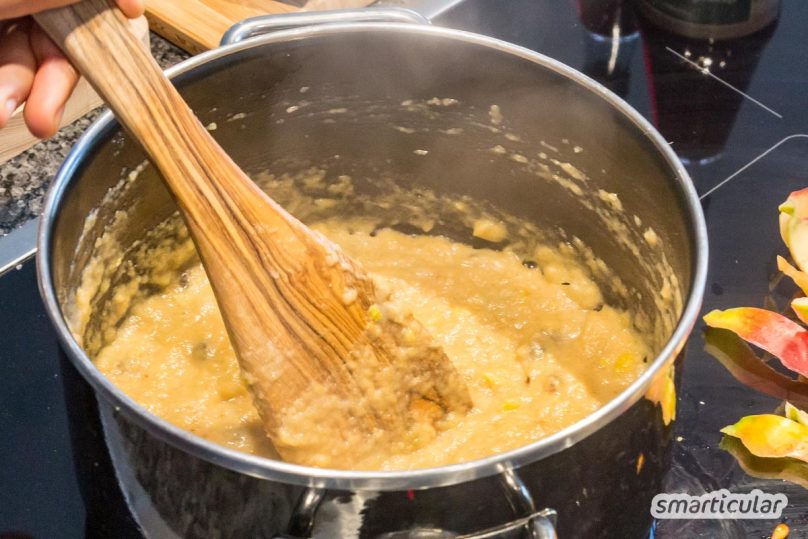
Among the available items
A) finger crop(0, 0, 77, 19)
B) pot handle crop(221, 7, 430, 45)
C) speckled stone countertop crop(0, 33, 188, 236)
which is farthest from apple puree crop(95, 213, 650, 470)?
finger crop(0, 0, 77, 19)

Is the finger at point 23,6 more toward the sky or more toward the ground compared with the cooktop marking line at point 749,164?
more toward the sky

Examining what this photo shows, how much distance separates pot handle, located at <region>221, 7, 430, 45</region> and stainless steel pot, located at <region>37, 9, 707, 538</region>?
46mm

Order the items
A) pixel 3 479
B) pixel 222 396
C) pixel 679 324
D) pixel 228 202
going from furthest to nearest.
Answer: pixel 222 396
pixel 3 479
pixel 228 202
pixel 679 324

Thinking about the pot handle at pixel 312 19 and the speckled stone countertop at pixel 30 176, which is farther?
the speckled stone countertop at pixel 30 176

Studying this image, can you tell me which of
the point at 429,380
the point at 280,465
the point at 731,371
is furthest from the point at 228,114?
the point at 731,371

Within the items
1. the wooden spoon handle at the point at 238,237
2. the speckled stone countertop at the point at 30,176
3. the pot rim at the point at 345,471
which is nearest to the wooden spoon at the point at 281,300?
the wooden spoon handle at the point at 238,237

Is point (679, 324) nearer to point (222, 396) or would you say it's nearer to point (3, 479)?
point (222, 396)

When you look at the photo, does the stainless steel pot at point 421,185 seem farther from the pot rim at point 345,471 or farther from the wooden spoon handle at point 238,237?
the wooden spoon handle at point 238,237

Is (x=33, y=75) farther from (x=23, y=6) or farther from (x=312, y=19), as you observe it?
(x=312, y=19)

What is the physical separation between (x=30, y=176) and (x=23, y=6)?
1.73 ft

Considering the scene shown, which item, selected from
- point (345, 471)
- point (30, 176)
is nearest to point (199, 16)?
point (30, 176)

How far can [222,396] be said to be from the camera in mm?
1138

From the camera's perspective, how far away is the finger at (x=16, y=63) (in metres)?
0.87

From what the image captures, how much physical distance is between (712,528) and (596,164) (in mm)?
438
